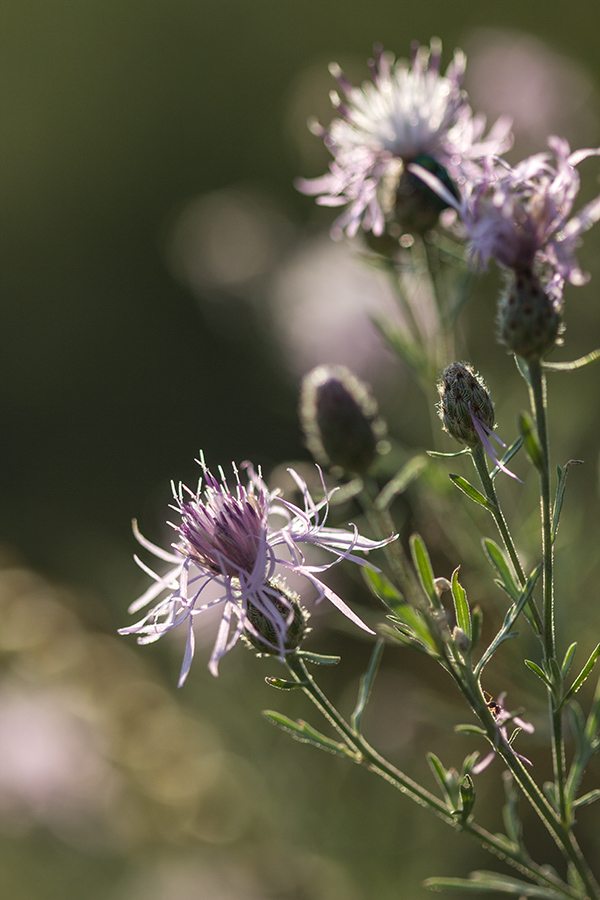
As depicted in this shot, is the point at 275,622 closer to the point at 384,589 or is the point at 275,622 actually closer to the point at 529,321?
the point at 384,589

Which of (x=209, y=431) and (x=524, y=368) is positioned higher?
(x=524, y=368)

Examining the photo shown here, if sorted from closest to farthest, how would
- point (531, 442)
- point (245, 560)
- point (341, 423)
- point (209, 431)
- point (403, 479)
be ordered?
point (531, 442), point (245, 560), point (403, 479), point (341, 423), point (209, 431)

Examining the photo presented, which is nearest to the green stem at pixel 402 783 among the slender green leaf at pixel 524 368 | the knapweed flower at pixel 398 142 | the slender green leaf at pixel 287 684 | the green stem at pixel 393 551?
the slender green leaf at pixel 287 684

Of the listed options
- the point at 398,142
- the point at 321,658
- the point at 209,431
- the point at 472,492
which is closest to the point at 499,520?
the point at 472,492

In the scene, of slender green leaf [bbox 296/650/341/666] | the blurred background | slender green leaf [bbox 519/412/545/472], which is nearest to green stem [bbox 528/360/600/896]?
slender green leaf [bbox 519/412/545/472]

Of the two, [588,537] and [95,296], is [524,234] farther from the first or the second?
[95,296]

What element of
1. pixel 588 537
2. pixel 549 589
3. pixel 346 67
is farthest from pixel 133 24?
pixel 549 589

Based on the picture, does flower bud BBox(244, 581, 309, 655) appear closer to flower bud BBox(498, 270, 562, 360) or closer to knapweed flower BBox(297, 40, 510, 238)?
flower bud BBox(498, 270, 562, 360)
